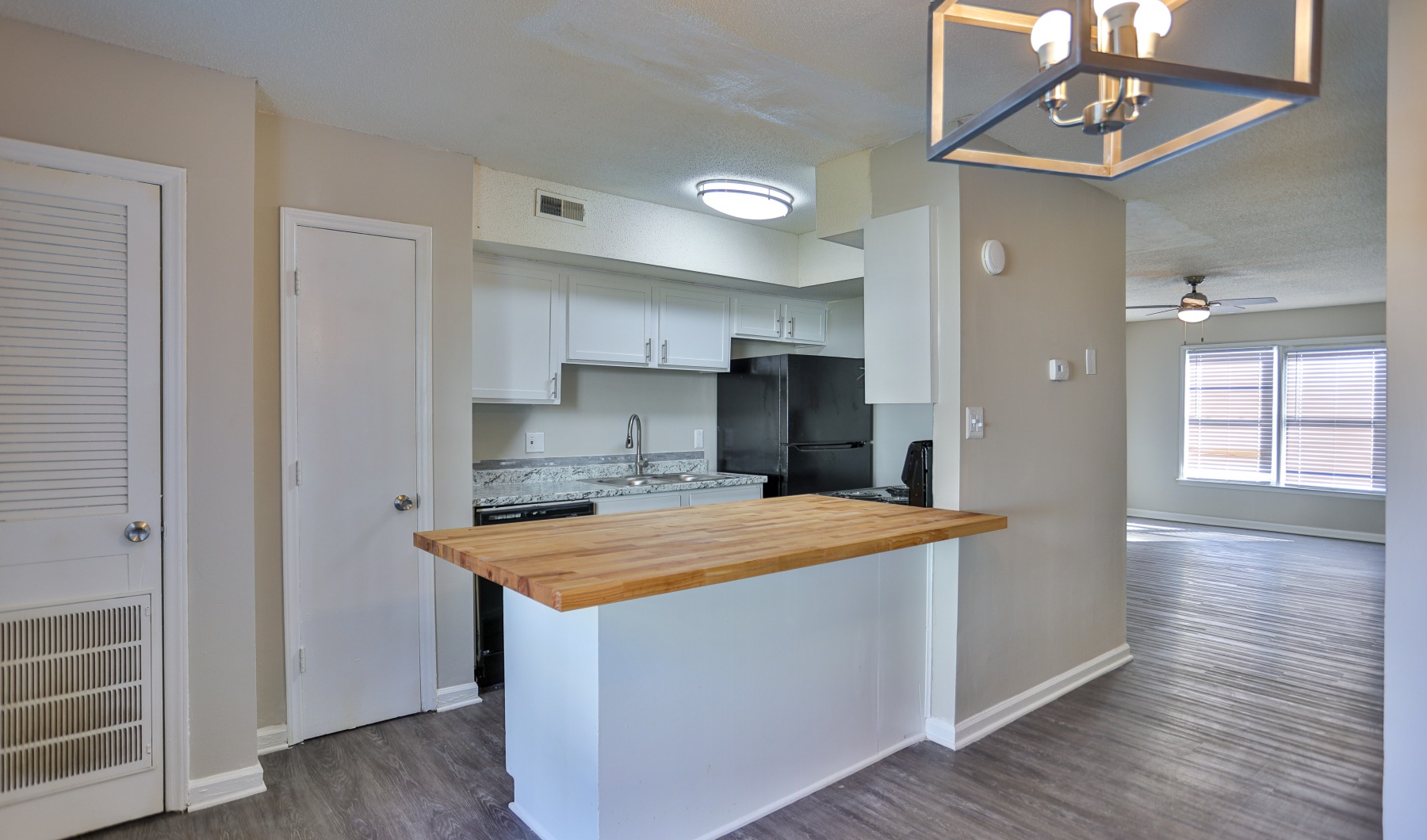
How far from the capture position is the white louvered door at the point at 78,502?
2.08 meters

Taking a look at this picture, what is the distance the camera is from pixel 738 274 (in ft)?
13.8

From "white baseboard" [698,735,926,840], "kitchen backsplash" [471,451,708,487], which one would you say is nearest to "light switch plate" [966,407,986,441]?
"white baseboard" [698,735,926,840]

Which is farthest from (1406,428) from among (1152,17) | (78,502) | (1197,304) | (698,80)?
(1197,304)

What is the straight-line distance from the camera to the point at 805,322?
4.97 metres

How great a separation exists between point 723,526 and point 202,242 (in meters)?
1.90

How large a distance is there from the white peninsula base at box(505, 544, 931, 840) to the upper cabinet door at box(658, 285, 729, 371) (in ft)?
6.85

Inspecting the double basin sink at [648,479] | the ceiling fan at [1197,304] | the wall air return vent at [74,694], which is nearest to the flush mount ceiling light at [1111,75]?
the wall air return vent at [74,694]

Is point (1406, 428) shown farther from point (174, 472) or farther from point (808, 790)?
point (174, 472)

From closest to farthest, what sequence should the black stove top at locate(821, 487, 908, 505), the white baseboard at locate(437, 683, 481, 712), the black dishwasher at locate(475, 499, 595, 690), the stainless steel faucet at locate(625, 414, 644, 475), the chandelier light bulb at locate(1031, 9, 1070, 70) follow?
the chandelier light bulb at locate(1031, 9, 1070, 70)
the white baseboard at locate(437, 683, 481, 712)
the black dishwasher at locate(475, 499, 595, 690)
the black stove top at locate(821, 487, 908, 505)
the stainless steel faucet at locate(625, 414, 644, 475)

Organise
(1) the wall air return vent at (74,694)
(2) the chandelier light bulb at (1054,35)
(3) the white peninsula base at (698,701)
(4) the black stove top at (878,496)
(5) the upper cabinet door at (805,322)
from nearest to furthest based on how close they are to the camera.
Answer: (2) the chandelier light bulb at (1054,35)
(3) the white peninsula base at (698,701)
(1) the wall air return vent at (74,694)
(4) the black stove top at (878,496)
(5) the upper cabinet door at (805,322)

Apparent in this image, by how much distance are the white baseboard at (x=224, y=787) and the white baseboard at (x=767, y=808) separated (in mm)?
888

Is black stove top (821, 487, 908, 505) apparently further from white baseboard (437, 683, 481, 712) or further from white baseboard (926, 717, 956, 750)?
white baseboard (437, 683, 481, 712)

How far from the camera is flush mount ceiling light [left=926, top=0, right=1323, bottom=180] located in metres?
1.04

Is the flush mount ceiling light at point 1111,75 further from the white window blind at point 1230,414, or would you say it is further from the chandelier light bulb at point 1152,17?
the white window blind at point 1230,414
